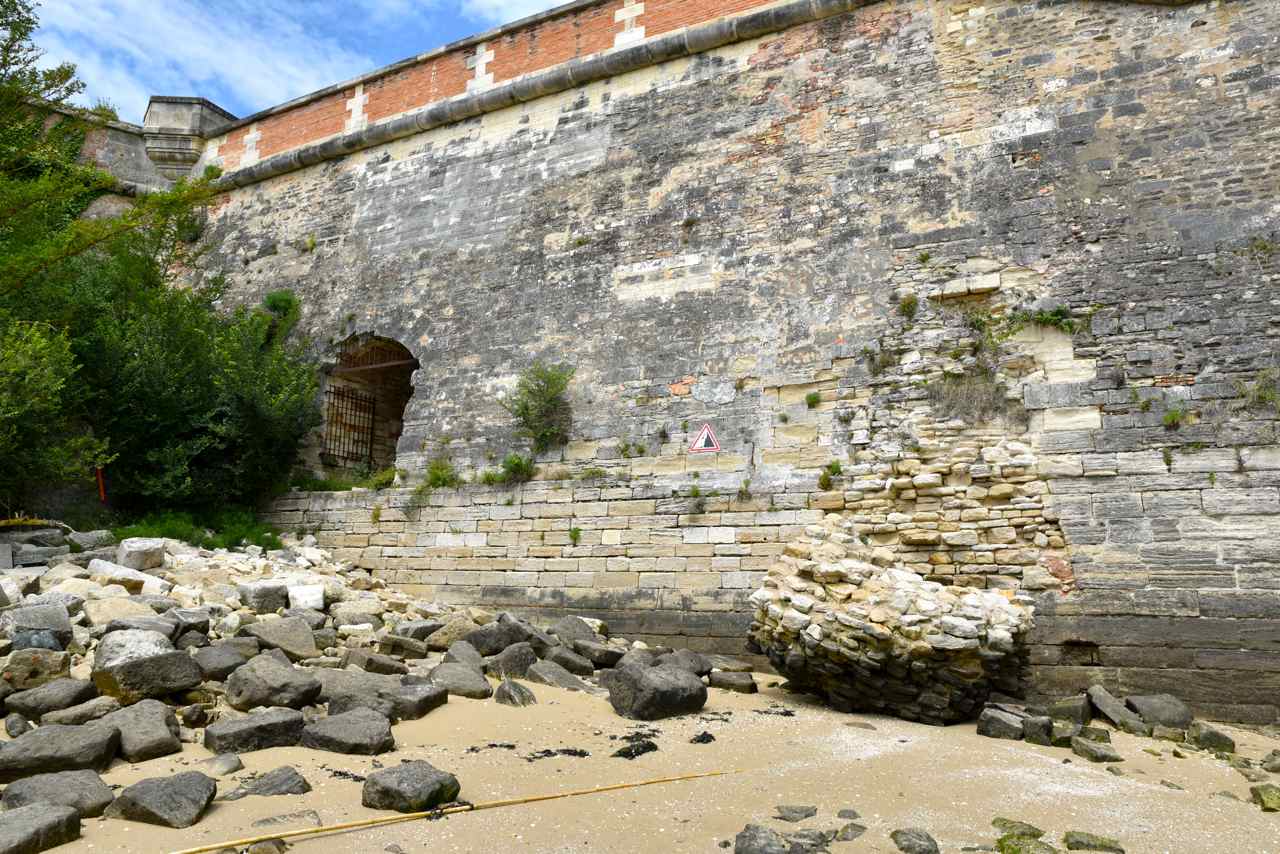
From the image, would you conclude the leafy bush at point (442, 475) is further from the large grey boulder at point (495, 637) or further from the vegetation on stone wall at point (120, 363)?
the large grey boulder at point (495, 637)

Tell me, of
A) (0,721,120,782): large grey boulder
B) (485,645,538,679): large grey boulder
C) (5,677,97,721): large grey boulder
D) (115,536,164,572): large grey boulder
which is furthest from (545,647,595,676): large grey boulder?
(115,536,164,572): large grey boulder

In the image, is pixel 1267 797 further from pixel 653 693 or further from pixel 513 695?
pixel 513 695

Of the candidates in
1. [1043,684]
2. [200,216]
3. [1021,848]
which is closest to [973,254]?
[1043,684]

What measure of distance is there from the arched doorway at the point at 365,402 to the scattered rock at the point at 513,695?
5.77 meters

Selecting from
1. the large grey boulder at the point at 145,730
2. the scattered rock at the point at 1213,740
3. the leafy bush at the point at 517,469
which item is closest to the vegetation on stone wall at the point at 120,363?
the leafy bush at the point at 517,469

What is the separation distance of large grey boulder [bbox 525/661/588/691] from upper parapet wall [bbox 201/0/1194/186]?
6873mm

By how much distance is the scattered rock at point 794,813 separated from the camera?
3699 mm

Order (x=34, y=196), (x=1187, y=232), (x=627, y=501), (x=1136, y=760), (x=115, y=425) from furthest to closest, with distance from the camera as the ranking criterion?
(x=115, y=425) → (x=34, y=196) → (x=627, y=501) → (x=1187, y=232) → (x=1136, y=760)

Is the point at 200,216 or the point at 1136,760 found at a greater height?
the point at 200,216

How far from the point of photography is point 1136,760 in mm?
4953

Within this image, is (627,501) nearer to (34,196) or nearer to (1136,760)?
(1136,760)

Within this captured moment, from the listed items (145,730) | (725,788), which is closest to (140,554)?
(145,730)

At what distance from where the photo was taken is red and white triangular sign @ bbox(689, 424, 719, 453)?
8070 millimetres

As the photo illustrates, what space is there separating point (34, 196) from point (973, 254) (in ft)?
30.7
